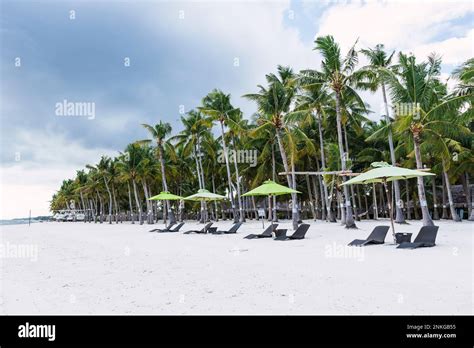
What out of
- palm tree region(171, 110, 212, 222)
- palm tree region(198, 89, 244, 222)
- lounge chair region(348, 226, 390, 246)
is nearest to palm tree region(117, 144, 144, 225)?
palm tree region(171, 110, 212, 222)

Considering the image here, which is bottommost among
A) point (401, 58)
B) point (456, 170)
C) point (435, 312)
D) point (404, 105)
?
point (435, 312)

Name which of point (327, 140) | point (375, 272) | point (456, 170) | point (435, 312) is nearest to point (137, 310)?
point (435, 312)

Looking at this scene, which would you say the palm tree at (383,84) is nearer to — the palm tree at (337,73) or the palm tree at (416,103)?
the palm tree at (337,73)

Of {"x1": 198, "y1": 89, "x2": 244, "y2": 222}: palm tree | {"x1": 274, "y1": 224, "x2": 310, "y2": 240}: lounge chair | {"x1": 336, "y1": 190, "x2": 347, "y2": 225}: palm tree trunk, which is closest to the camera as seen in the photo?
{"x1": 274, "y1": 224, "x2": 310, "y2": 240}: lounge chair

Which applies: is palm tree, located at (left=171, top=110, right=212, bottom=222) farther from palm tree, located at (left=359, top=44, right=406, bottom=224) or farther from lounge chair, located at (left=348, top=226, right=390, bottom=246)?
lounge chair, located at (left=348, top=226, right=390, bottom=246)

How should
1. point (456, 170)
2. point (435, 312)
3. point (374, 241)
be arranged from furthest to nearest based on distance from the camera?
point (456, 170) < point (374, 241) < point (435, 312)

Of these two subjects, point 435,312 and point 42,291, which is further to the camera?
point 42,291

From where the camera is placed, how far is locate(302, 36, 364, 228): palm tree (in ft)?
65.5

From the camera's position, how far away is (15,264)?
10.4 metres

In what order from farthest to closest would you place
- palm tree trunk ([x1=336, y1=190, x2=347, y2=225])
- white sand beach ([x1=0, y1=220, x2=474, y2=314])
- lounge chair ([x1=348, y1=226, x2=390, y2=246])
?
palm tree trunk ([x1=336, y1=190, x2=347, y2=225]), lounge chair ([x1=348, y1=226, x2=390, y2=246]), white sand beach ([x1=0, y1=220, x2=474, y2=314])

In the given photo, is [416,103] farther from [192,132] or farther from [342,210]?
[192,132]

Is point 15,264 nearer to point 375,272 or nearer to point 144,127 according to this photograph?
point 375,272
